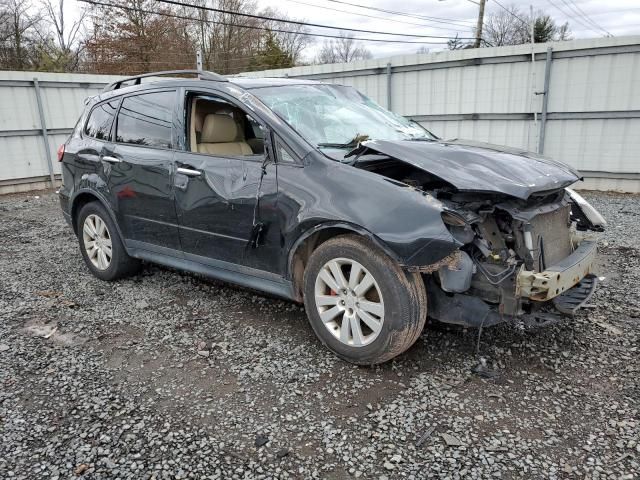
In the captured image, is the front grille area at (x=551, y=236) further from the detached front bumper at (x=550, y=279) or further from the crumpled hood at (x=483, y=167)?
the crumpled hood at (x=483, y=167)

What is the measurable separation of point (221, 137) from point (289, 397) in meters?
2.11

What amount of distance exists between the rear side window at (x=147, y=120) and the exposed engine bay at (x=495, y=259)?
179 centimetres

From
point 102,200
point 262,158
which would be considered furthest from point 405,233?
point 102,200

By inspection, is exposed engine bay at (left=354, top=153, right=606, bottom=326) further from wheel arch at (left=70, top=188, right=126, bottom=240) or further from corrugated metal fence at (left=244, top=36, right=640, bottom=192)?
corrugated metal fence at (left=244, top=36, right=640, bottom=192)

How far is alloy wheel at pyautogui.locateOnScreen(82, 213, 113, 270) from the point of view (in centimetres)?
463

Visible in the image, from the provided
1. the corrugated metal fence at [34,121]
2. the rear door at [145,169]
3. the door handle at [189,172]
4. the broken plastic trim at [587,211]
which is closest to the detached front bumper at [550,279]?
the broken plastic trim at [587,211]

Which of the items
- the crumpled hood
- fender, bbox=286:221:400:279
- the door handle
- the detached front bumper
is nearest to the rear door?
the door handle

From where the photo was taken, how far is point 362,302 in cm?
294

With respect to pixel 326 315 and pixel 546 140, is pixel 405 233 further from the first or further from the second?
pixel 546 140

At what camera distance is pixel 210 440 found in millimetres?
2424

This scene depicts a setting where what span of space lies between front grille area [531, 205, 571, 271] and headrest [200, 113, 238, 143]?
235 centimetres

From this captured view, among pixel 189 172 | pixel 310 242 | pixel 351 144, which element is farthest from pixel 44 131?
pixel 310 242

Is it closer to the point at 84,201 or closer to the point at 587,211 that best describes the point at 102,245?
the point at 84,201

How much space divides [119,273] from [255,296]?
142 centimetres
